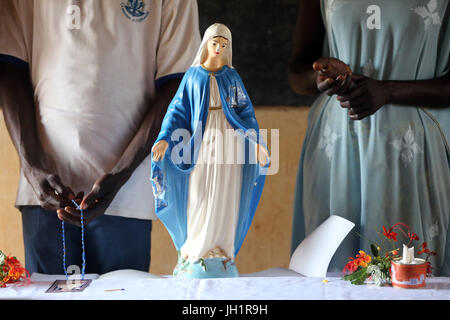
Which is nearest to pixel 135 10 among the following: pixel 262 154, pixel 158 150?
pixel 158 150

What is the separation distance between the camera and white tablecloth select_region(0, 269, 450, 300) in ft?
5.93

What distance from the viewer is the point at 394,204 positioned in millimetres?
2461

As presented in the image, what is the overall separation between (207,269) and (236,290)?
7.4 inches

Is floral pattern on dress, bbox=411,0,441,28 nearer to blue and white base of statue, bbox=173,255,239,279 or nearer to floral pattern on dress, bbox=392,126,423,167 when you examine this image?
floral pattern on dress, bbox=392,126,423,167

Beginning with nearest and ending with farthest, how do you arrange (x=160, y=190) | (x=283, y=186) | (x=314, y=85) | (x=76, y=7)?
1. (x=160, y=190)
2. (x=76, y=7)
3. (x=314, y=85)
4. (x=283, y=186)

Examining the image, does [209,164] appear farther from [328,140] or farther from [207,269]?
[328,140]

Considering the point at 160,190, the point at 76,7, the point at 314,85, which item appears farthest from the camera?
the point at 314,85

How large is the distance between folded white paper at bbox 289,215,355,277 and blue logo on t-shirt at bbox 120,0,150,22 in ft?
3.63

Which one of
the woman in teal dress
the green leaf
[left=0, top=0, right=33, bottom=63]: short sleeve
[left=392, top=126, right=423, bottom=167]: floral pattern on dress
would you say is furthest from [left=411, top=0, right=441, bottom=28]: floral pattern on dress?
[left=0, top=0, right=33, bottom=63]: short sleeve

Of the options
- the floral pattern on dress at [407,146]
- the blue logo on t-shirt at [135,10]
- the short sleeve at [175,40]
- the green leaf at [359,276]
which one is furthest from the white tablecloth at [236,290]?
the blue logo on t-shirt at [135,10]

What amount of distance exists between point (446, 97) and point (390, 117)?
24 centimetres

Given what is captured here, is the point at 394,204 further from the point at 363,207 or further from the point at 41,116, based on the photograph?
the point at 41,116

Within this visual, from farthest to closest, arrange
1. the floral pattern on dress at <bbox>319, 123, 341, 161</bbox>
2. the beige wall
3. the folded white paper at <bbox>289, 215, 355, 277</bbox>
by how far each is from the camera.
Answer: the beige wall → the floral pattern on dress at <bbox>319, 123, 341, 161</bbox> → the folded white paper at <bbox>289, 215, 355, 277</bbox>

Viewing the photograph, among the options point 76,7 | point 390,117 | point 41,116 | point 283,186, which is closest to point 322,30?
point 390,117
